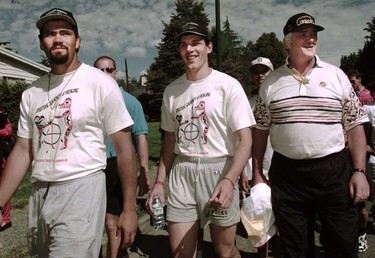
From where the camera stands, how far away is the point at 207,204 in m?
2.86

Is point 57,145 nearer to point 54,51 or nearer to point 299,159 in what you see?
point 54,51

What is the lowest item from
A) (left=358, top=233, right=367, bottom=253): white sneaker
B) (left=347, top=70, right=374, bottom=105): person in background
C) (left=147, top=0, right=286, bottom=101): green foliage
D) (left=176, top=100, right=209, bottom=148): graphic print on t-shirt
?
(left=358, top=233, right=367, bottom=253): white sneaker

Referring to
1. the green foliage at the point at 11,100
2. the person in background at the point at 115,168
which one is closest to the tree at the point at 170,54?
the green foliage at the point at 11,100

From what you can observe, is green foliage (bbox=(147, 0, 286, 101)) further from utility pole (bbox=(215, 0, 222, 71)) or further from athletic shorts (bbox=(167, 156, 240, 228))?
athletic shorts (bbox=(167, 156, 240, 228))

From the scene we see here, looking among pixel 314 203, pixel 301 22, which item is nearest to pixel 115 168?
pixel 314 203

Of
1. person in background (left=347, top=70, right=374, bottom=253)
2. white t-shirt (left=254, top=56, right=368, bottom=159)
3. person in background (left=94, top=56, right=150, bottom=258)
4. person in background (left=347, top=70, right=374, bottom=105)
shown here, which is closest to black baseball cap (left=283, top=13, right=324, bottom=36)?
white t-shirt (left=254, top=56, right=368, bottom=159)

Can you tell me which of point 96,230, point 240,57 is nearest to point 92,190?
Answer: point 96,230

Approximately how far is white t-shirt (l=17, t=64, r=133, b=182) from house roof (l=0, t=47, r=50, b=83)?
1900cm

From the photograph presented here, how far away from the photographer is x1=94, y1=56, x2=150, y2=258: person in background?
379 cm

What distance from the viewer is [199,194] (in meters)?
2.86

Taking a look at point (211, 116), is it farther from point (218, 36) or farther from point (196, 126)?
point (218, 36)

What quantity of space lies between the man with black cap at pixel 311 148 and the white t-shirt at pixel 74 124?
1238 mm

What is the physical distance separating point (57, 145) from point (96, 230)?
0.61 metres

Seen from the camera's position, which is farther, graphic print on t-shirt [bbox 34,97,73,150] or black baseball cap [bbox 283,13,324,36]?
black baseball cap [bbox 283,13,324,36]
